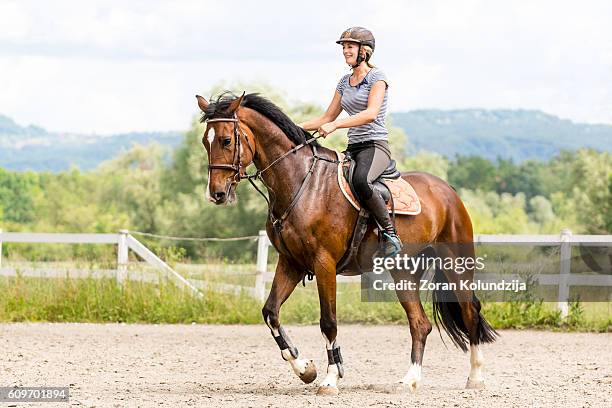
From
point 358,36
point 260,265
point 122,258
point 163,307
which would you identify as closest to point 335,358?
point 358,36

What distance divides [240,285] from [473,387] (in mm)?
6570

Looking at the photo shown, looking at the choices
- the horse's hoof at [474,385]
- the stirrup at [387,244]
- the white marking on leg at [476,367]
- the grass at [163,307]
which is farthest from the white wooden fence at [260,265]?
the stirrup at [387,244]

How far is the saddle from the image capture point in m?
8.18

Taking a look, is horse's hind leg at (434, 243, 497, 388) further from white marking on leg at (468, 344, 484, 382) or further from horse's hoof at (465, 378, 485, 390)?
horse's hoof at (465, 378, 485, 390)

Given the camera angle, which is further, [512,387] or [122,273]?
[122,273]

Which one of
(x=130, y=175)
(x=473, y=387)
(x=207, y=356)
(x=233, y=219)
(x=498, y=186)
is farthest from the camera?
(x=498, y=186)

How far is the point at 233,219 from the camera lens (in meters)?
42.6

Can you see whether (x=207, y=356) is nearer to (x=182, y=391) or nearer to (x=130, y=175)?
(x=182, y=391)

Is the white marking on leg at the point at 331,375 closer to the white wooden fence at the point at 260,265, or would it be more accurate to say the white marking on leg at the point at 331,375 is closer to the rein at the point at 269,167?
the rein at the point at 269,167

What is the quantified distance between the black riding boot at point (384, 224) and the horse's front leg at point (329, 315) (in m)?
0.51

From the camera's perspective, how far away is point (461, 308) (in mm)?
8984

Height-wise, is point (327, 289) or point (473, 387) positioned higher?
point (327, 289)

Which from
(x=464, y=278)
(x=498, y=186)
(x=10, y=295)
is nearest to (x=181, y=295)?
(x=10, y=295)

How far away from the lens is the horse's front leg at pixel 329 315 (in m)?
7.87
